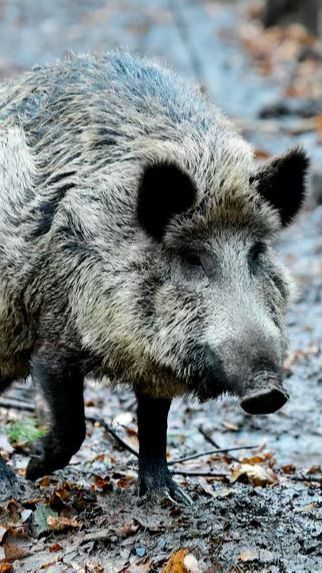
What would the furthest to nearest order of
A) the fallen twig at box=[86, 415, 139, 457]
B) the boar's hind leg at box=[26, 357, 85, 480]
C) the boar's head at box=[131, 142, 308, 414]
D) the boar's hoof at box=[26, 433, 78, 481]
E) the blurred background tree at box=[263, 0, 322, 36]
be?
the blurred background tree at box=[263, 0, 322, 36]
the fallen twig at box=[86, 415, 139, 457]
the boar's hoof at box=[26, 433, 78, 481]
the boar's hind leg at box=[26, 357, 85, 480]
the boar's head at box=[131, 142, 308, 414]

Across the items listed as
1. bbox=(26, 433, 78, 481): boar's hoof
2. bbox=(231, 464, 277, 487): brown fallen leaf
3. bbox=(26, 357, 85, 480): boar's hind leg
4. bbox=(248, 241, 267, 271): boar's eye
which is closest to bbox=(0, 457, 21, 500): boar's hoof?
bbox=(26, 433, 78, 481): boar's hoof

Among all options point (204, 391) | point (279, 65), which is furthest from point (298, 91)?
point (204, 391)

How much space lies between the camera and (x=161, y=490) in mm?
5961

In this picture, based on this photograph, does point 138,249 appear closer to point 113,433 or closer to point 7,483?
point 7,483

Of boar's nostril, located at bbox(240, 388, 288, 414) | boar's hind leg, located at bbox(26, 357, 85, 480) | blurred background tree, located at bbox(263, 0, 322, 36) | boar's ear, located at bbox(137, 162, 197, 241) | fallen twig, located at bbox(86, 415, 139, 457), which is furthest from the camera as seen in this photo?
blurred background tree, located at bbox(263, 0, 322, 36)

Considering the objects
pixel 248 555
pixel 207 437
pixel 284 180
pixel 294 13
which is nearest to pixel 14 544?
pixel 248 555

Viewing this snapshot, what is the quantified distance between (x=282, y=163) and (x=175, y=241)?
2.41 feet

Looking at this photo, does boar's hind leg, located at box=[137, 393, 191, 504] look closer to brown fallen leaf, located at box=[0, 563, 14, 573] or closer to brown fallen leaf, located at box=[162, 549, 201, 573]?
brown fallen leaf, located at box=[162, 549, 201, 573]

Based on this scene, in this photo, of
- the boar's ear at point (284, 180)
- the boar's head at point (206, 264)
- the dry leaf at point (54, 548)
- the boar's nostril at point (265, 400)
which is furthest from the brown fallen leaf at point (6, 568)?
the boar's ear at point (284, 180)

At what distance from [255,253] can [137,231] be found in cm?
62

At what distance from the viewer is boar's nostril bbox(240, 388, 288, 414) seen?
4527 millimetres

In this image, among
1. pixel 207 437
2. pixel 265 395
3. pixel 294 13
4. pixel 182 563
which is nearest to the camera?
pixel 265 395

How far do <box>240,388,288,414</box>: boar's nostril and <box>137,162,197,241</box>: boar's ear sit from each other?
112 cm

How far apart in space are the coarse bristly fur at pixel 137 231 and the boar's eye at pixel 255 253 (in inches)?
0.4
